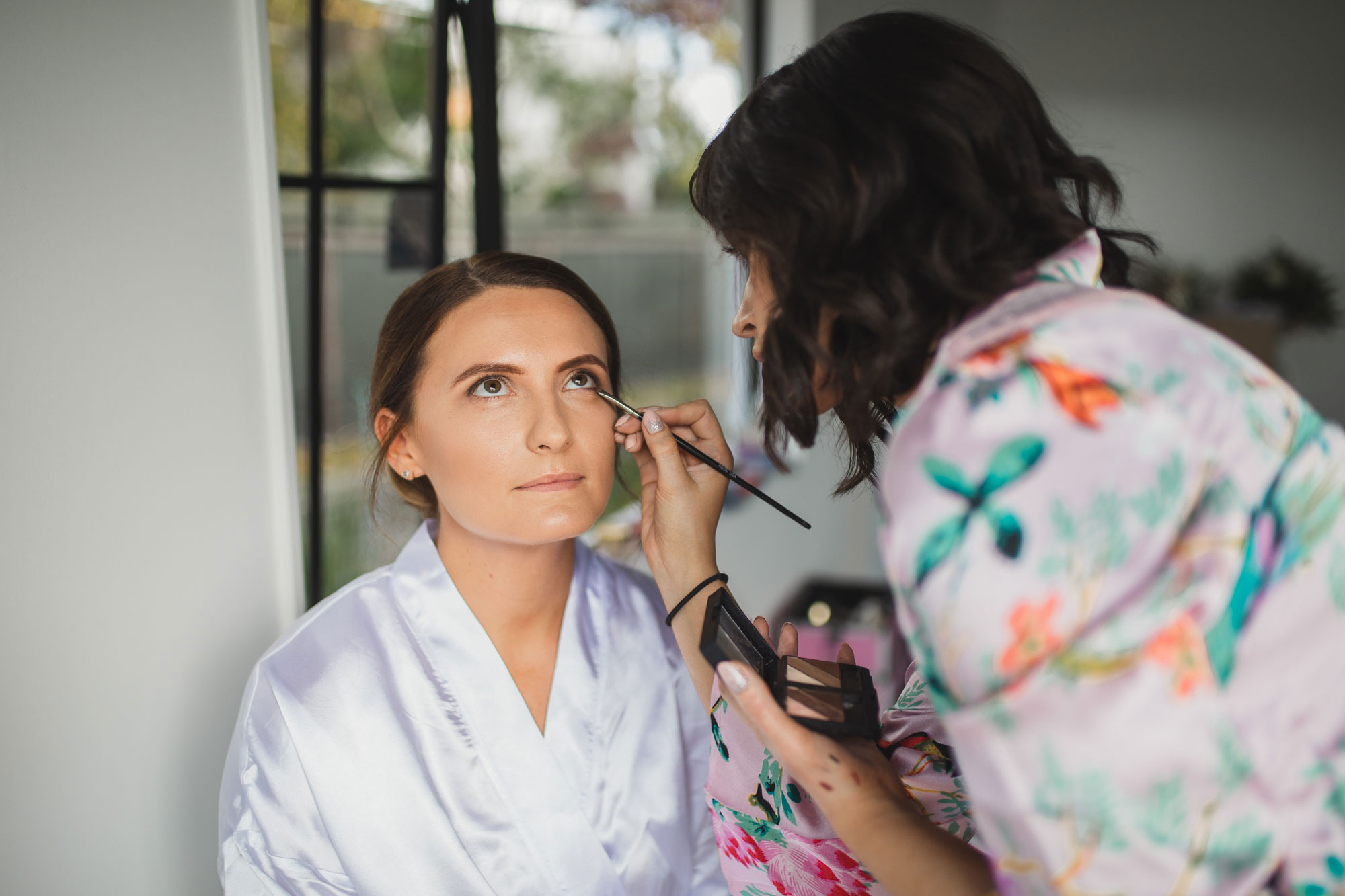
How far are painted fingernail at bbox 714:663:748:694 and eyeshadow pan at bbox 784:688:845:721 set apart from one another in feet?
0.18

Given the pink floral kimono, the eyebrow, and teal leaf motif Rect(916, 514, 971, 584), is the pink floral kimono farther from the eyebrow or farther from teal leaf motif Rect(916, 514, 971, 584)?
the eyebrow

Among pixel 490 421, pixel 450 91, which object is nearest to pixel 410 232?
pixel 450 91

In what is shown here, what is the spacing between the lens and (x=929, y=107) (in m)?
0.72

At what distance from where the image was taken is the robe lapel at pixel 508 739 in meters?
1.11

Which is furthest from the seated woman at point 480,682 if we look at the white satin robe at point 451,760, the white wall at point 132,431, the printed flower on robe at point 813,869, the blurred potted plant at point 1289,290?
the blurred potted plant at point 1289,290

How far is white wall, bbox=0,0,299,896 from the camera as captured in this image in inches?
35.5

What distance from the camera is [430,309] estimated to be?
1.15m

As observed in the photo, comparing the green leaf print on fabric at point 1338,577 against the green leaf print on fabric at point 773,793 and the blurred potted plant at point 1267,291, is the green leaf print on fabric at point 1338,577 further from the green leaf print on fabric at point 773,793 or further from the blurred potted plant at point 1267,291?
the blurred potted plant at point 1267,291

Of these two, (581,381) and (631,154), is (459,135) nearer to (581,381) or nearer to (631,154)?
(581,381)

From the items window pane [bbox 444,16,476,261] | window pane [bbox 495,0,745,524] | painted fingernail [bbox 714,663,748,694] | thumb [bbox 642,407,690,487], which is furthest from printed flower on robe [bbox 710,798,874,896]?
window pane [bbox 495,0,745,524]

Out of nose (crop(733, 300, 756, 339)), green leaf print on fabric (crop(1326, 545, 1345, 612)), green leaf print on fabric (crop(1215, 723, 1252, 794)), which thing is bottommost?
green leaf print on fabric (crop(1215, 723, 1252, 794))

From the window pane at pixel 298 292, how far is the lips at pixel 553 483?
Answer: 0.43m

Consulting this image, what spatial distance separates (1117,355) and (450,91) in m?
1.31

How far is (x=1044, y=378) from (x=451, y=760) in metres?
0.80
